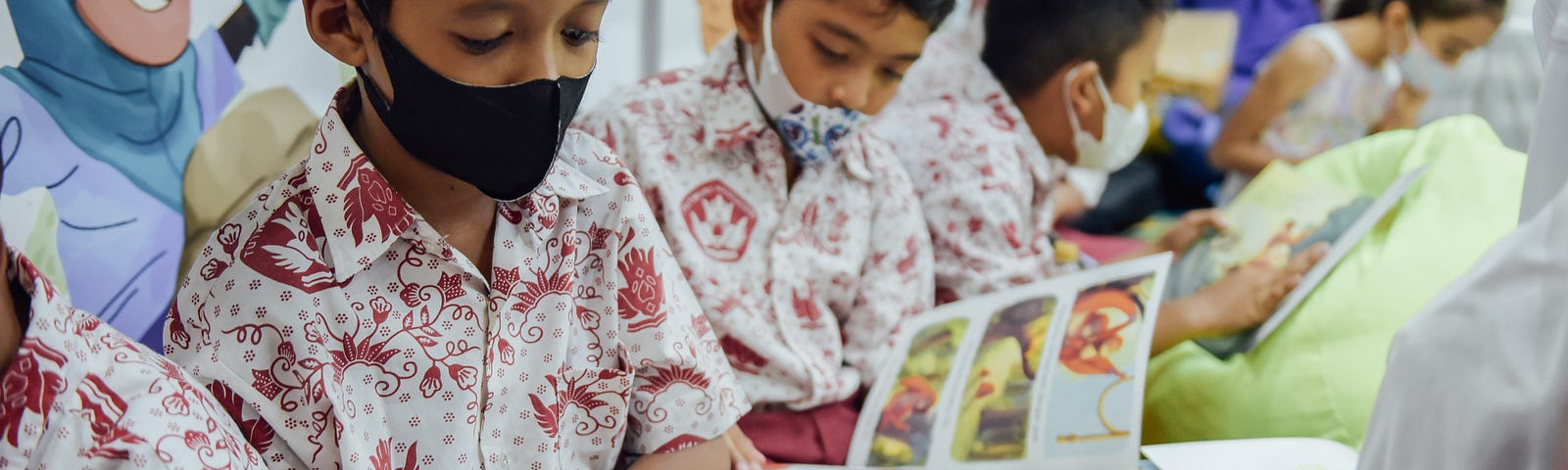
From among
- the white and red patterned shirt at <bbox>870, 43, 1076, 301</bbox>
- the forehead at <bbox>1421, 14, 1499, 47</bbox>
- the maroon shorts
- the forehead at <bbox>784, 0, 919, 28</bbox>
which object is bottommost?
the maroon shorts

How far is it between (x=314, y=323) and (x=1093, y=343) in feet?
2.84

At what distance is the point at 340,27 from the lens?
802 mm

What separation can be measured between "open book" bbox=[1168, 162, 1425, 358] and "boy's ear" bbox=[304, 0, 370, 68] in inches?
50.7

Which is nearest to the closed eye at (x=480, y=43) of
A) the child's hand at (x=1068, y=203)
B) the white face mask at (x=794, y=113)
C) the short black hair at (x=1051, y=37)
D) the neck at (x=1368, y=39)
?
the white face mask at (x=794, y=113)

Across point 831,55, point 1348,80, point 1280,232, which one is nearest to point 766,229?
point 831,55

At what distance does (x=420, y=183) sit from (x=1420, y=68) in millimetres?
2029

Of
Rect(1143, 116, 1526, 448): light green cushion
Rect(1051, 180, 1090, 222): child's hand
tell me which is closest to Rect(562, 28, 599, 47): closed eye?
Rect(1143, 116, 1526, 448): light green cushion

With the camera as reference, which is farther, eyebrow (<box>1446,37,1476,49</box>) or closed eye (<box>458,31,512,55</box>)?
eyebrow (<box>1446,37,1476,49</box>)

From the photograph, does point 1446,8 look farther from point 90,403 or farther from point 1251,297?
point 90,403

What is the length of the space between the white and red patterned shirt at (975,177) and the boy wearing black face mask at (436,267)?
689 mm

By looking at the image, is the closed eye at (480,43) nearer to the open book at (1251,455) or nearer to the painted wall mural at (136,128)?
the painted wall mural at (136,128)

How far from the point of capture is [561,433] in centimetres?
93

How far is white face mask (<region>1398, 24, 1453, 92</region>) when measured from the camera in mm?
2223

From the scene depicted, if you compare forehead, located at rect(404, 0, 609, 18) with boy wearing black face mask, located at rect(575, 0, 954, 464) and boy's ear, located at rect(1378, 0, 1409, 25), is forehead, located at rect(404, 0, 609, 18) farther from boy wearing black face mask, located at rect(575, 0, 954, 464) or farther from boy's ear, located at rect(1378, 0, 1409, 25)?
boy's ear, located at rect(1378, 0, 1409, 25)
